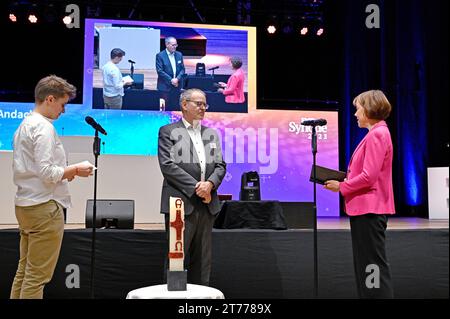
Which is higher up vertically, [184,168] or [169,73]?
[169,73]

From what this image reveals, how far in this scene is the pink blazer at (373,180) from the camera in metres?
2.12

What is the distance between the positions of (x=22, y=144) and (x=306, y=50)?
6390mm

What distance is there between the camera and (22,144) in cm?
204

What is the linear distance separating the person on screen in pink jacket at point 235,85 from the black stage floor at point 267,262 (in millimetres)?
3739

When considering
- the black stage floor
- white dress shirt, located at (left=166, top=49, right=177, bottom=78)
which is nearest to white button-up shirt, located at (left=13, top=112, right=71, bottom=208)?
the black stage floor

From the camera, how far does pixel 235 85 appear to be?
254 inches

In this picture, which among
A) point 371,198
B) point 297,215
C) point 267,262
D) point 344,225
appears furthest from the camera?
point 344,225

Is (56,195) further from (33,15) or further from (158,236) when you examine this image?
(33,15)

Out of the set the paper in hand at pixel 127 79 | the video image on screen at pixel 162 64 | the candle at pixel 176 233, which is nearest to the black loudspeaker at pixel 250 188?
the candle at pixel 176 233

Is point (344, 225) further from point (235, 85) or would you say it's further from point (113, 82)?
point (113, 82)

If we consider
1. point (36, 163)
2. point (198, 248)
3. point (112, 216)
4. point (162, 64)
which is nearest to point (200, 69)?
point (162, 64)

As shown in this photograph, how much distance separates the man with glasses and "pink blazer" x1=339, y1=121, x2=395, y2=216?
4.40 meters

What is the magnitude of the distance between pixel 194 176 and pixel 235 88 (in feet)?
13.3
